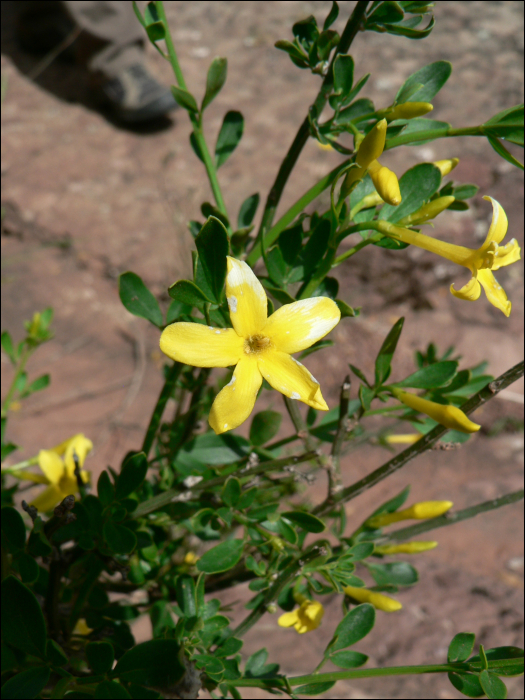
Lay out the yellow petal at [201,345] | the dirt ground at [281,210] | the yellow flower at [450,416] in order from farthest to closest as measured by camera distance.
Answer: the dirt ground at [281,210], the yellow flower at [450,416], the yellow petal at [201,345]

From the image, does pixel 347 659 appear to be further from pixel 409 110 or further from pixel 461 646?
pixel 409 110

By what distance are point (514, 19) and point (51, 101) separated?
2839 mm

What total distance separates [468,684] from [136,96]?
10.8 ft

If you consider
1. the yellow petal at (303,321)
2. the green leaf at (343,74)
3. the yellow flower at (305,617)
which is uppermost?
the green leaf at (343,74)

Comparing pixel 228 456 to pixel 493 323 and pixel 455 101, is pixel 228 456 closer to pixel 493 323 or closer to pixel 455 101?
pixel 493 323

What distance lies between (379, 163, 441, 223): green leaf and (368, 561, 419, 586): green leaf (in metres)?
0.60

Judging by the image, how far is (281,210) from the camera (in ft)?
10.1

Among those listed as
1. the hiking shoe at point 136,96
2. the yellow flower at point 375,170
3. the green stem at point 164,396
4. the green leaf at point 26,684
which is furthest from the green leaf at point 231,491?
the hiking shoe at point 136,96

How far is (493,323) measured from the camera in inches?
98.3

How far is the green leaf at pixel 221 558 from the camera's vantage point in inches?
31.5

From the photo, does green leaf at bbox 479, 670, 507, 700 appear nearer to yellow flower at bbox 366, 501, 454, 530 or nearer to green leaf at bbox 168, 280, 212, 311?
yellow flower at bbox 366, 501, 454, 530

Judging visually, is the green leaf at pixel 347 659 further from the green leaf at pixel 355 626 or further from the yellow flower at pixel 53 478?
the yellow flower at pixel 53 478

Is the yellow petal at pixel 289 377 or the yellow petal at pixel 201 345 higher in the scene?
the yellow petal at pixel 201 345

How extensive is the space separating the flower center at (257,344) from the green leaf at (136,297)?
241 mm
